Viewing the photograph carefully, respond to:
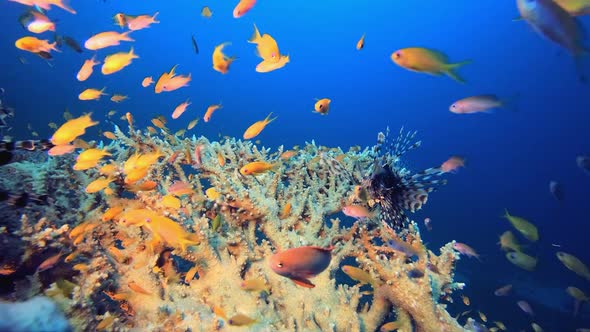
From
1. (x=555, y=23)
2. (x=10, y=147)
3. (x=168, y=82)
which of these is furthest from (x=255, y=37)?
(x=555, y=23)

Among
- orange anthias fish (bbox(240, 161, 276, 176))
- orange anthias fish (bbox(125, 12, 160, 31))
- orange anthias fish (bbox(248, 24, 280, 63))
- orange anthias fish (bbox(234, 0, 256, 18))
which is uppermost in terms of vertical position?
orange anthias fish (bbox(125, 12, 160, 31))

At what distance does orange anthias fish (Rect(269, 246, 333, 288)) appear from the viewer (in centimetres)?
196

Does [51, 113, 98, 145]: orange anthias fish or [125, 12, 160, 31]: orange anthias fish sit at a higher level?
[125, 12, 160, 31]: orange anthias fish

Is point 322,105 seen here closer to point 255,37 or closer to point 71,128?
point 255,37

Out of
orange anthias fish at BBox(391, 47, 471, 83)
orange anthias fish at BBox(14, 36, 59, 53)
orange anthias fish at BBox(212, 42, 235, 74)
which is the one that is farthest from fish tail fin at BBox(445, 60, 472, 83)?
orange anthias fish at BBox(14, 36, 59, 53)

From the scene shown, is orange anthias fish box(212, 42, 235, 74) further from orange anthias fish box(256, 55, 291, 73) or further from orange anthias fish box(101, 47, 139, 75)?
orange anthias fish box(101, 47, 139, 75)

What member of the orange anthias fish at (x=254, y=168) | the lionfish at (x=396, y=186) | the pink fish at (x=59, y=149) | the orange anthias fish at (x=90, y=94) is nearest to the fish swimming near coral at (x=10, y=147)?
the pink fish at (x=59, y=149)

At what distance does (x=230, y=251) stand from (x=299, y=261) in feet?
5.65

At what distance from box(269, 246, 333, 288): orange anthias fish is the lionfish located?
1998 mm

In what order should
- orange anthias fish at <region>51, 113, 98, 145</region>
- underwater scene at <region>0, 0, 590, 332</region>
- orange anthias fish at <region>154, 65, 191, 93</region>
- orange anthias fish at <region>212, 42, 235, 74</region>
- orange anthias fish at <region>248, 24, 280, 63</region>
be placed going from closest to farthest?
underwater scene at <region>0, 0, 590, 332</region> → orange anthias fish at <region>51, 113, 98, 145</region> → orange anthias fish at <region>248, 24, 280, 63</region> → orange anthias fish at <region>212, 42, 235, 74</region> → orange anthias fish at <region>154, 65, 191, 93</region>

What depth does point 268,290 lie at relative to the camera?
3287 millimetres

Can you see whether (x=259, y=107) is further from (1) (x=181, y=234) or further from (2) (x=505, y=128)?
(1) (x=181, y=234)

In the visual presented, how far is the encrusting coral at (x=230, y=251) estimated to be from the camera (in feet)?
9.41

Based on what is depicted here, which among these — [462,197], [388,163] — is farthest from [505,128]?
[388,163]
